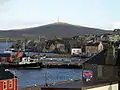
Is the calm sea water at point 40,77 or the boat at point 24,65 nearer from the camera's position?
the calm sea water at point 40,77

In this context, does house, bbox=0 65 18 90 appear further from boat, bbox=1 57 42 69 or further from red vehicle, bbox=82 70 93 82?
boat, bbox=1 57 42 69

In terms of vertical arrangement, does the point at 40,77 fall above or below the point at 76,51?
below

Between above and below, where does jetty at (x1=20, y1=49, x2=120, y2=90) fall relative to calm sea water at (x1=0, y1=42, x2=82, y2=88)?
above

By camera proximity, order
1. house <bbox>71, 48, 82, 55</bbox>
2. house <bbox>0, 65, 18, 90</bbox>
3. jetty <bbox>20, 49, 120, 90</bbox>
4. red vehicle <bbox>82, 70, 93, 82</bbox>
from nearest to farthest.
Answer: jetty <bbox>20, 49, 120, 90</bbox> < red vehicle <bbox>82, 70, 93, 82</bbox> < house <bbox>0, 65, 18, 90</bbox> < house <bbox>71, 48, 82, 55</bbox>

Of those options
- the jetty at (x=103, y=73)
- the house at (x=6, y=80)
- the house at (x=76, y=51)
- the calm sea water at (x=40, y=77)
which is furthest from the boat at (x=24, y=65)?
the jetty at (x=103, y=73)

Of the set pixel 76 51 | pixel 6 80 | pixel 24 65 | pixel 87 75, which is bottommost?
pixel 24 65

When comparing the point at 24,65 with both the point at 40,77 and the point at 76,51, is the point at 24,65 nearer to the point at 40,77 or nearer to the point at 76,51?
the point at 40,77

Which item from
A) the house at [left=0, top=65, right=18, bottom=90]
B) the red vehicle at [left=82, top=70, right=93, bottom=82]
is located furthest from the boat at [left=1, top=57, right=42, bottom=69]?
the red vehicle at [left=82, top=70, right=93, bottom=82]

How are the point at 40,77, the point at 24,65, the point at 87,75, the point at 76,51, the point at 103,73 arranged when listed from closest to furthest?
the point at 87,75
the point at 103,73
the point at 40,77
the point at 24,65
the point at 76,51

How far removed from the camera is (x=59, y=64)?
102750 millimetres

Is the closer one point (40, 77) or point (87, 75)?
point (87, 75)

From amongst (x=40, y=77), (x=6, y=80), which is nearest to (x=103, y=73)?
(x=6, y=80)

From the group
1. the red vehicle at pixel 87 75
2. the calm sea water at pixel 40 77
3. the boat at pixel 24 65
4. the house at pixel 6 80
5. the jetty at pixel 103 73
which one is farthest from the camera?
the boat at pixel 24 65

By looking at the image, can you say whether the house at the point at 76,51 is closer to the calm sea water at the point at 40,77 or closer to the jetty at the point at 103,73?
the calm sea water at the point at 40,77
